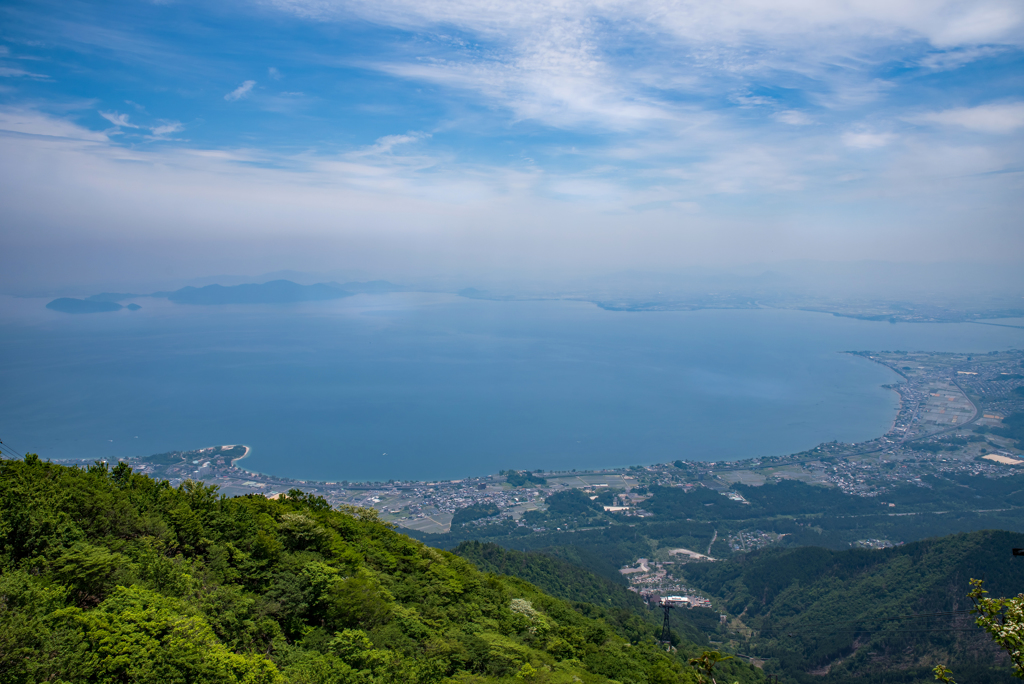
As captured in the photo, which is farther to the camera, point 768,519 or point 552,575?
point 768,519

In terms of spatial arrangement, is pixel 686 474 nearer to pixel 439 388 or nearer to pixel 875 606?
pixel 875 606

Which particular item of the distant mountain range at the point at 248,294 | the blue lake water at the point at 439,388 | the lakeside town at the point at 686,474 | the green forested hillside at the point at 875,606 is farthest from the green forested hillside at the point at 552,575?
the distant mountain range at the point at 248,294

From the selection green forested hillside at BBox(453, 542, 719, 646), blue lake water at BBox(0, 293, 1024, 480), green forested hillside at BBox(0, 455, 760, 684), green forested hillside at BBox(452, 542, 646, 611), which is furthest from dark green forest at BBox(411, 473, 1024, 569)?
green forested hillside at BBox(0, 455, 760, 684)

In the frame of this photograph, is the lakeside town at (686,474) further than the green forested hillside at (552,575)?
Yes

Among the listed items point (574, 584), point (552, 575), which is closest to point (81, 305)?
point (552, 575)

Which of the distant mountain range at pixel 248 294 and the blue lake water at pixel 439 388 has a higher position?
the distant mountain range at pixel 248 294

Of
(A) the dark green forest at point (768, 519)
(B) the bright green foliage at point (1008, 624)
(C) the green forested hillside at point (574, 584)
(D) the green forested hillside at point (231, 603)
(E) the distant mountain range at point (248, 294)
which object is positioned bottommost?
(A) the dark green forest at point (768, 519)

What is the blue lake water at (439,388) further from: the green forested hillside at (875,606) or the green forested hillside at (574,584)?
the green forested hillside at (574,584)

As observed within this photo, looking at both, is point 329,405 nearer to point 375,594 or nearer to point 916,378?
point 375,594
